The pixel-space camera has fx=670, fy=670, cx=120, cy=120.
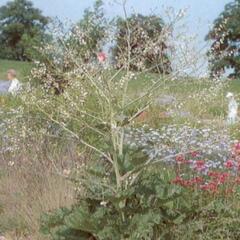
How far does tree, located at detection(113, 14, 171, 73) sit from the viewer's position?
5.60 m

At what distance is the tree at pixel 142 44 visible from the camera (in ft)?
18.4

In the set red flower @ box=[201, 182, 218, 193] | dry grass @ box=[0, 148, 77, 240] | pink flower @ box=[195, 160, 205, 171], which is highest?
pink flower @ box=[195, 160, 205, 171]

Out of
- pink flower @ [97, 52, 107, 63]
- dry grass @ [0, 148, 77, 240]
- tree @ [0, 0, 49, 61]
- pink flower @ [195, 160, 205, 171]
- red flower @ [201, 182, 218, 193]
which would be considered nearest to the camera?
red flower @ [201, 182, 218, 193]

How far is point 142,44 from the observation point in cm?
599

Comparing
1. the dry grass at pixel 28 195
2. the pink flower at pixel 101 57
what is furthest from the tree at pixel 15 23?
Answer: the pink flower at pixel 101 57

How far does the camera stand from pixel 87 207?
470 centimetres

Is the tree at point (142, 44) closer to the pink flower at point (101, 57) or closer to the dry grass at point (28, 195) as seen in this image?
the pink flower at point (101, 57)

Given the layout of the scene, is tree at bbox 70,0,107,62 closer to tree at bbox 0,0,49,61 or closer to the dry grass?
the dry grass

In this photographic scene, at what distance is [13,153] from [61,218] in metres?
2.82

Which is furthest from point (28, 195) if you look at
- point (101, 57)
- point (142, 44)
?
point (142, 44)

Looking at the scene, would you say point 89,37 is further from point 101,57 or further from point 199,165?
point 199,165

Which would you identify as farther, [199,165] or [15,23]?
[15,23]

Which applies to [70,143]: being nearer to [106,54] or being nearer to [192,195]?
[106,54]

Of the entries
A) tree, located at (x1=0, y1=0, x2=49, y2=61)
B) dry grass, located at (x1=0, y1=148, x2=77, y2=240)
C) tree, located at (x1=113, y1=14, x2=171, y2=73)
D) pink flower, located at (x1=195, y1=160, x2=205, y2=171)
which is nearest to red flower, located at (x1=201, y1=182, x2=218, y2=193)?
pink flower, located at (x1=195, y1=160, x2=205, y2=171)
